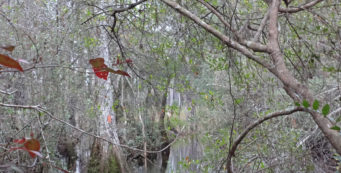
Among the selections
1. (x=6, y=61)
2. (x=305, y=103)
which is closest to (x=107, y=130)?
(x=305, y=103)

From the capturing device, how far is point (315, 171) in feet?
10.8

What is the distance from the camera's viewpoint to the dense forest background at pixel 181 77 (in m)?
1.93

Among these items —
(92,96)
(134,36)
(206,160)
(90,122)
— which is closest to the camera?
(206,160)

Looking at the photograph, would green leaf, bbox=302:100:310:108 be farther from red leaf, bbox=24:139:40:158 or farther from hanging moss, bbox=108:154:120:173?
hanging moss, bbox=108:154:120:173

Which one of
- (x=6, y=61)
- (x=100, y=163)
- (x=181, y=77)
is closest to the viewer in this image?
(x=6, y=61)

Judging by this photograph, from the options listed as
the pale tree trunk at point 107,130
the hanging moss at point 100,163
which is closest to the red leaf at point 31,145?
the pale tree trunk at point 107,130

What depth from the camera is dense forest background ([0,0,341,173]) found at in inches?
75.8

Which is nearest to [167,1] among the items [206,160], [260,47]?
[260,47]

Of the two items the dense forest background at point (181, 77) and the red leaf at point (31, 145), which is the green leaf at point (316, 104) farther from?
the red leaf at point (31, 145)

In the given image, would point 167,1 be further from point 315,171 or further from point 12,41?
point 12,41

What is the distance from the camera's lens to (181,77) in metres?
4.43

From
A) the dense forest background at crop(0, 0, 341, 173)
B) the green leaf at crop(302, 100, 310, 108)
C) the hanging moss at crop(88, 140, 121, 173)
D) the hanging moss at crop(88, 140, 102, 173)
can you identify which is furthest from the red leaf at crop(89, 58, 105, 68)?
the hanging moss at crop(88, 140, 102, 173)

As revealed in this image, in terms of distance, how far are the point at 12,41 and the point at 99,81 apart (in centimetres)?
232

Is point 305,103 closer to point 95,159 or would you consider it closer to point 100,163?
point 100,163
